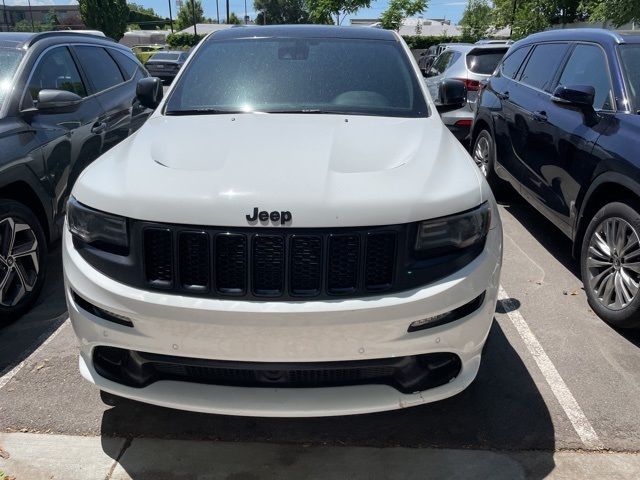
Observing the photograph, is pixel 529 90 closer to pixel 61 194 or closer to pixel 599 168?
pixel 599 168

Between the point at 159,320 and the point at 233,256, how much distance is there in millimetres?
382

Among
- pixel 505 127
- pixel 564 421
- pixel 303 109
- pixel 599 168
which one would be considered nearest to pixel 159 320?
pixel 303 109

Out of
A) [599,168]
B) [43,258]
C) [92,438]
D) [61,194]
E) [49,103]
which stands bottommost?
[92,438]

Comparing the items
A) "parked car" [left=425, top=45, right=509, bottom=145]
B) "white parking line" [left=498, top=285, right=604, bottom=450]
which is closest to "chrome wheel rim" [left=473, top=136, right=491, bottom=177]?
"parked car" [left=425, top=45, right=509, bottom=145]

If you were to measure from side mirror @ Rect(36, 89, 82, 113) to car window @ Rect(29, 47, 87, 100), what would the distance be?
0.19 m

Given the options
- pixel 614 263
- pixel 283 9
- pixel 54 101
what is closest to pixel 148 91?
pixel 54 101

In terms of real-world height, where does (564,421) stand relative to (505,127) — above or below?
below

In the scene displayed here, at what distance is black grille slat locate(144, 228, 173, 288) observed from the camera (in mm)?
2258

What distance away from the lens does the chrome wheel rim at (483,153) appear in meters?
6.44

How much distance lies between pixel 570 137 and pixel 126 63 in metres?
4.49

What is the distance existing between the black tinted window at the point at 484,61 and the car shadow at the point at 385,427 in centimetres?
675

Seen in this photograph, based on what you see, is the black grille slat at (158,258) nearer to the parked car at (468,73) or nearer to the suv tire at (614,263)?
the suv tire at (614,263)

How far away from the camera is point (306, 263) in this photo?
2.21 metres

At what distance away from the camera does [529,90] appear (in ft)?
17.6
